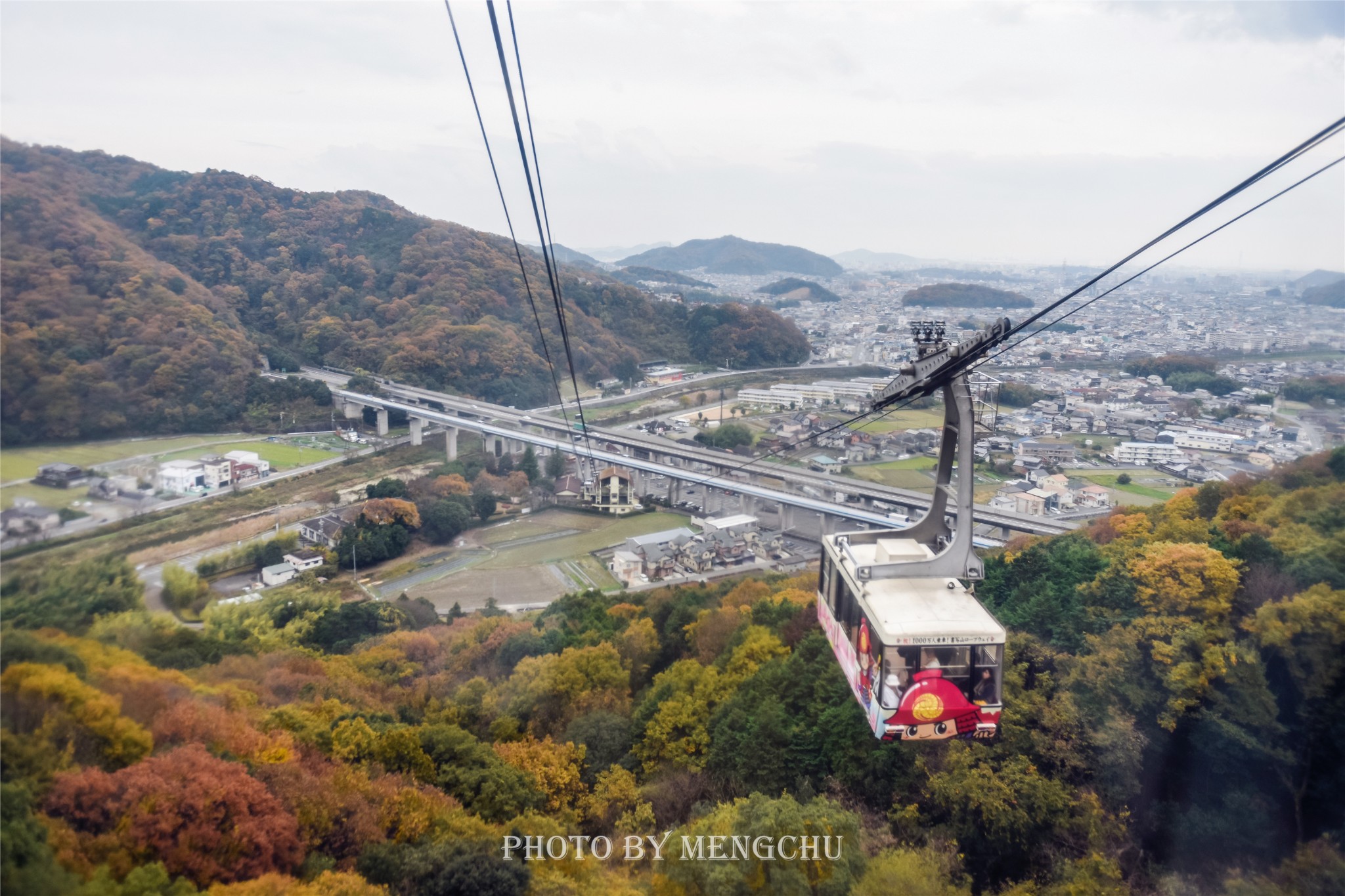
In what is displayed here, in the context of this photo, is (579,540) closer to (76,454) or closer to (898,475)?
(898,475)

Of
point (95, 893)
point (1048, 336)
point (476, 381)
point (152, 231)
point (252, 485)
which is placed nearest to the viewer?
point (95, 893)

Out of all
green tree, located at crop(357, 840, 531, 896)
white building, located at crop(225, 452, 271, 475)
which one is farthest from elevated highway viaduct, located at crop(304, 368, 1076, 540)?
green tree, located at crop(357, 840, 531, 896)

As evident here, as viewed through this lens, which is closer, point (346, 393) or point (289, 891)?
point (289, 891)

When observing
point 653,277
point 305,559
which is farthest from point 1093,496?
point 653,277

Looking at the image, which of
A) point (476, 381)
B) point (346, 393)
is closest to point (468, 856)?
point (346, 393)

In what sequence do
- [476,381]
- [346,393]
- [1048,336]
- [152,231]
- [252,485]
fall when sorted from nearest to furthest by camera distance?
[252,485]
[152,231]
[346,393]
[1048,336]
[476,381]

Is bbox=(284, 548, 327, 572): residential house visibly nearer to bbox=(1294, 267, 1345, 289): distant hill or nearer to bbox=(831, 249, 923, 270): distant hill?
bbox=(1294, 267, 1345, 289): distant hill

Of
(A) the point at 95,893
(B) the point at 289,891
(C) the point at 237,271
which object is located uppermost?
(C) the point at 237,271

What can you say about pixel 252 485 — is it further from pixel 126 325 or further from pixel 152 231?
pixel 152 231

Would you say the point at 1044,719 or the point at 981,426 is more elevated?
the point at 981,426
